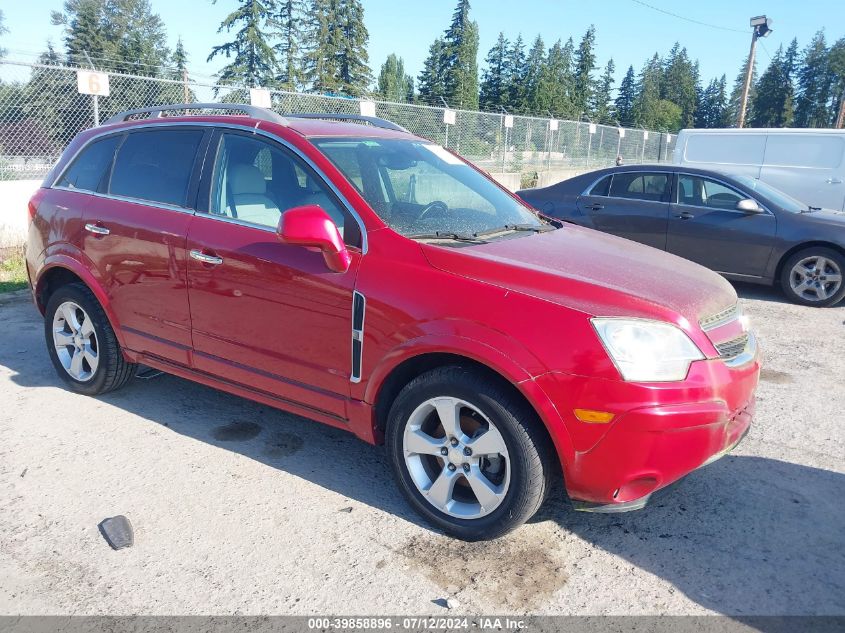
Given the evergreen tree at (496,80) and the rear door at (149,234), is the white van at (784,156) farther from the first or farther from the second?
the evergreen tree at (496,80)

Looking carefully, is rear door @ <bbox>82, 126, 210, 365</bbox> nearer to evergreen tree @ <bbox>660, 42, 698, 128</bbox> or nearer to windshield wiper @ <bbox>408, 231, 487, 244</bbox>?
windshield wiper @ <bbox>408, 231, 487, 244</bbox>

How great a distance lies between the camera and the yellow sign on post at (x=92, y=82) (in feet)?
26.7

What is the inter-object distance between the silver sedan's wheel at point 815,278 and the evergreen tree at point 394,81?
94.9m

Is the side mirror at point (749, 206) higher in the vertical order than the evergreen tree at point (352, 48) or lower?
lower

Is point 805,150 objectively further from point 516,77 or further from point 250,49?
point 516,77

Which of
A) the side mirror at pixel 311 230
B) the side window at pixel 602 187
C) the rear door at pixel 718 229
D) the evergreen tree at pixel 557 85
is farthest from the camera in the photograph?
the evergreen tree at pixel 557 85

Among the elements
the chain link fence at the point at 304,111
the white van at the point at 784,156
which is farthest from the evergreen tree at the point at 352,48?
the white van at the point at 784,156

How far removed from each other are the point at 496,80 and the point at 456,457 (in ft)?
258

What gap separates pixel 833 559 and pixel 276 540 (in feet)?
7.97

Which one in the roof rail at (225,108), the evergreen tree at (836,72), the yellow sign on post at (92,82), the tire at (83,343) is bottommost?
the tire at (83,343)

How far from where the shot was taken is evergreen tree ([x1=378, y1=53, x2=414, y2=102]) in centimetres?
10738

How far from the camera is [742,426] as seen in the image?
116 inches

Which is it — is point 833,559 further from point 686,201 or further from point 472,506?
point 686,201

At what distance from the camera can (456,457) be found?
9.70ft
